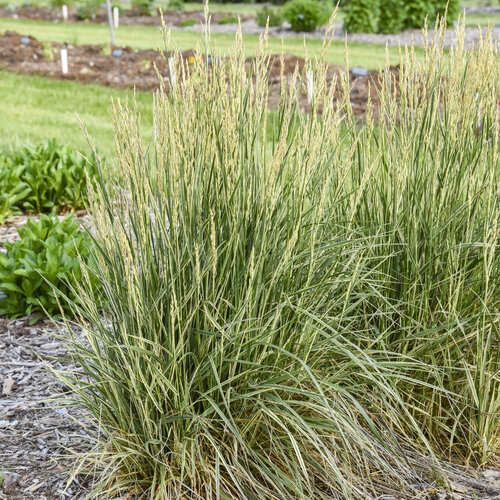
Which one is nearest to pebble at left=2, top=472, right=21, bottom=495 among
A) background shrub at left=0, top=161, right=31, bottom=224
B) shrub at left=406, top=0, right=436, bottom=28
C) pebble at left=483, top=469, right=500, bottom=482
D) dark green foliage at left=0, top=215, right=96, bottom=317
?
dark green foliage at left=0, top=215, right=96, bottom=317

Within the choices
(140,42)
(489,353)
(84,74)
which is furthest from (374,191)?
(140,42)

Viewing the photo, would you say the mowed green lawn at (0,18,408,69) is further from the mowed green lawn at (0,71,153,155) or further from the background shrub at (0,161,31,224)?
the background shrub at (0,161,31,224)

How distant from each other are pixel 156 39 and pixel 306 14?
4101mm

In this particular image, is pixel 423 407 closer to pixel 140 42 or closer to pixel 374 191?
pixel 374 191

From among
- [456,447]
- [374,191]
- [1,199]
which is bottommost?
[456,447]

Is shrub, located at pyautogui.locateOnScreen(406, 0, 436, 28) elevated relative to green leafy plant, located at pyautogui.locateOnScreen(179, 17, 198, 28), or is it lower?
elevated

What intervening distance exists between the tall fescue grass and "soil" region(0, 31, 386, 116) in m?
7.24

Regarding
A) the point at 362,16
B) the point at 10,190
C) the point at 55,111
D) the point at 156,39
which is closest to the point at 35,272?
the point at 10,190

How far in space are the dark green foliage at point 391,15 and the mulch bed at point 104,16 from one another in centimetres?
575

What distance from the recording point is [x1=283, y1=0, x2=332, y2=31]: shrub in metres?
17.5

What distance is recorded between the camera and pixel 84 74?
11.9m

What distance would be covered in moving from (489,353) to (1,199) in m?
3.86

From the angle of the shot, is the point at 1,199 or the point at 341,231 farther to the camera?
the point at 1,199

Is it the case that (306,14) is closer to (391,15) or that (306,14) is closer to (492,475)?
(391,15)
